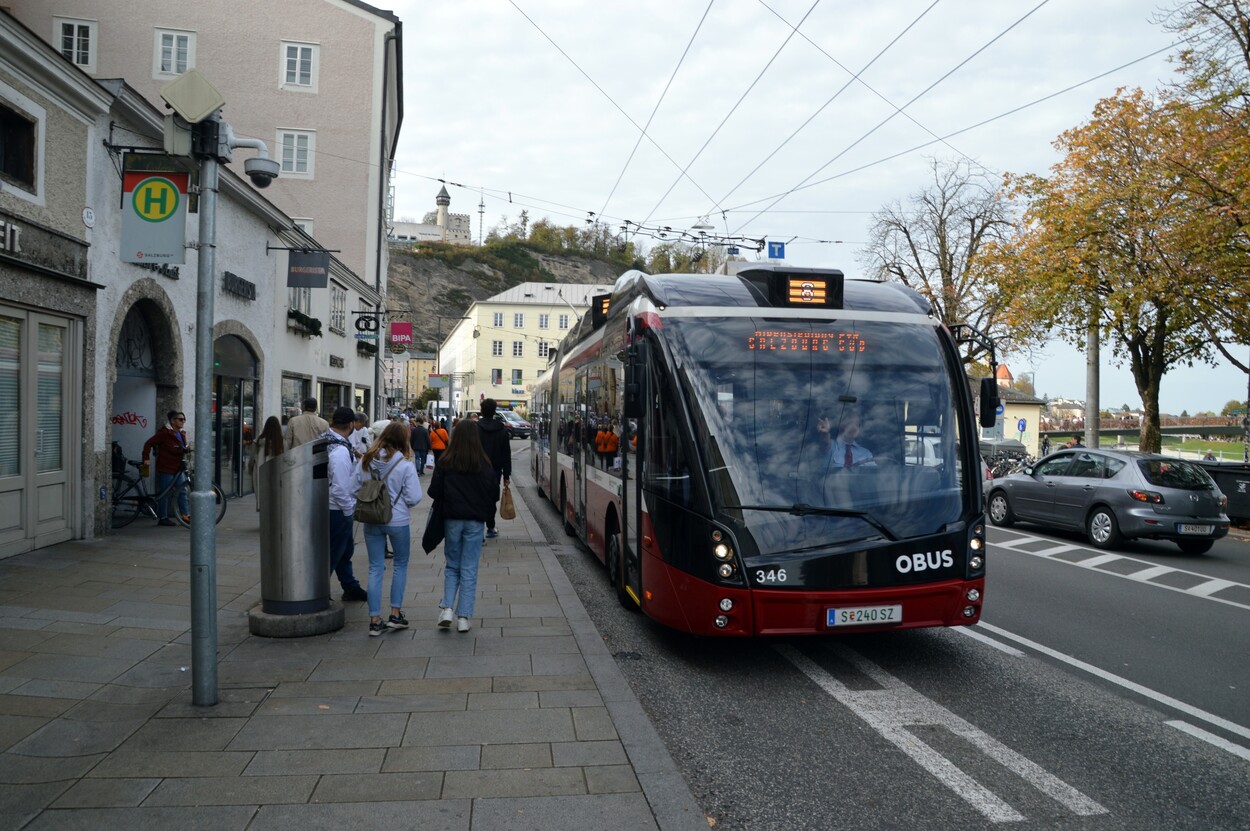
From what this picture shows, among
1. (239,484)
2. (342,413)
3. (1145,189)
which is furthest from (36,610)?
(1145,189)

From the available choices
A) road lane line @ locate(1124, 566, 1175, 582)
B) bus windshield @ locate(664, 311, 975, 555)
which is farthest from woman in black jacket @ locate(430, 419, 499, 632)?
road lane line @ locate(1124, 566, 1175, 582)

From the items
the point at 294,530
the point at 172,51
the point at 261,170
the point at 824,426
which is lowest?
the point at 294,530

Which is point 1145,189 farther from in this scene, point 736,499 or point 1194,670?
point 736,499

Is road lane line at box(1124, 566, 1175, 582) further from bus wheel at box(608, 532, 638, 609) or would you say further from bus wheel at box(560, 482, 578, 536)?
bus wheel at box(560, 482, 578, 536)

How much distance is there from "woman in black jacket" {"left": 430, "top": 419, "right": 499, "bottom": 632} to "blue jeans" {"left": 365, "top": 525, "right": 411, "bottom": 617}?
35 centimetres

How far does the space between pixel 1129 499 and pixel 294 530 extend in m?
12.2

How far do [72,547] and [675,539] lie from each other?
7561mm

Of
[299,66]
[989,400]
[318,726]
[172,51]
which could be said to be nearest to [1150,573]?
[989,400]

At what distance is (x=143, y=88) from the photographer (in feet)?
100

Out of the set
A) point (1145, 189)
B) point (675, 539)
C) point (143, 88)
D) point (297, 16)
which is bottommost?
point (675, 539)

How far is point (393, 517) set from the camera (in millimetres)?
7211

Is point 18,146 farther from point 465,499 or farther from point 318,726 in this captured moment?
point 318,726

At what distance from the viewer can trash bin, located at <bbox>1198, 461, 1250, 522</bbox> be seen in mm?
17766

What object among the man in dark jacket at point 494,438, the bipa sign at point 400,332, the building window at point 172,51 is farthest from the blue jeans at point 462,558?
the building window at point 172,51
